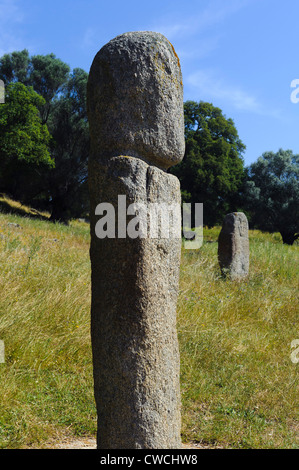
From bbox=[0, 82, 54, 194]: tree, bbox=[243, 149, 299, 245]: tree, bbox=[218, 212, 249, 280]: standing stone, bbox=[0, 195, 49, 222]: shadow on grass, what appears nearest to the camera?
bbox=[218, 212, 249, 280]: standing stone

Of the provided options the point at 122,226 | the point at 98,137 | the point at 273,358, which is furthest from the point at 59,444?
the point at 273,358

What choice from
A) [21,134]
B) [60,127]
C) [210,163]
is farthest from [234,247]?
[60,127]

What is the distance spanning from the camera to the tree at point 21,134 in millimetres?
23594

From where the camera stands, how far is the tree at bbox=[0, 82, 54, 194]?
23594mm

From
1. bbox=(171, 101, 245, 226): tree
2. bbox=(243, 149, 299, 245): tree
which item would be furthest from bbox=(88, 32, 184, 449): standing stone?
bbox=(243, 149, 299, 245): tree

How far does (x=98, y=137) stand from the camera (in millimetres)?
2600

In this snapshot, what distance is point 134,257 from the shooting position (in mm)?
2416

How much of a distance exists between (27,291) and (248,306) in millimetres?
4028

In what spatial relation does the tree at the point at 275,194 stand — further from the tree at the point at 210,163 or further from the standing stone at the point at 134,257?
the standing stone at the point at 134,257

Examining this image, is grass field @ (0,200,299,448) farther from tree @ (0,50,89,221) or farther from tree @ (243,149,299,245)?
tree @ (243,149,299,245)

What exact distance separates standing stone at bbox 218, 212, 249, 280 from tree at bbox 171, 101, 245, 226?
1675cm

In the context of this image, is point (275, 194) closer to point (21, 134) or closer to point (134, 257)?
point (21, 134)

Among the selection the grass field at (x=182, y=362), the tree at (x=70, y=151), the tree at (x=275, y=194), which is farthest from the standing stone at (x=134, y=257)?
the tree at (x=275, y=194)

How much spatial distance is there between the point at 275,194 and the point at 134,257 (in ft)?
95.5
